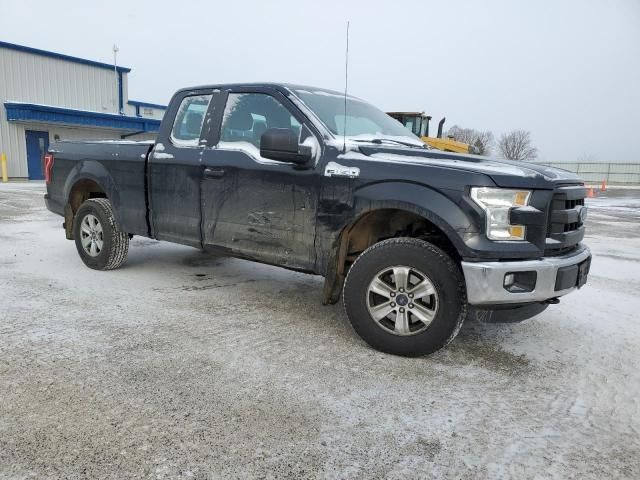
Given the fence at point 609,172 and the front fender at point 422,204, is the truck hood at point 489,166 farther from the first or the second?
the fence at point 609,172

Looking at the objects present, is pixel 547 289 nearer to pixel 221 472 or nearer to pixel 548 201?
pixel 548 201

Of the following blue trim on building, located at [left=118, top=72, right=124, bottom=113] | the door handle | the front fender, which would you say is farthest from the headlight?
blue trim on building, located at [left=118, top=72, right=124, bottom=113]

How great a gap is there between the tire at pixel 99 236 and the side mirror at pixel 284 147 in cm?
241

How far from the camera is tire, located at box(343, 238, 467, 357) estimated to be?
3061mm

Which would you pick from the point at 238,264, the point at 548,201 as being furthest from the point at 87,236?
the point at 548,201

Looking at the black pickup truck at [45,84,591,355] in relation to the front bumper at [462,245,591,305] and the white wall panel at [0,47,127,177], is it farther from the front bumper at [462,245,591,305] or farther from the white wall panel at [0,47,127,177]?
the white wall panel at [0,47,127,177]

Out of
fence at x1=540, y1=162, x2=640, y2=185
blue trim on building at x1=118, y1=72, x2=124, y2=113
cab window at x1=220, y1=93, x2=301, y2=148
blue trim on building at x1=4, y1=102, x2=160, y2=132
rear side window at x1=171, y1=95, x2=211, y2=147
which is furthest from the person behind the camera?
fence at x1=540, y1=162, x2=640, y2=185

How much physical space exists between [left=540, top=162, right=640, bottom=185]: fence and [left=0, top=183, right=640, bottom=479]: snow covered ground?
4993cm

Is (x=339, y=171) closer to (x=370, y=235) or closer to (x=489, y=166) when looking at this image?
(x=370, y=235)

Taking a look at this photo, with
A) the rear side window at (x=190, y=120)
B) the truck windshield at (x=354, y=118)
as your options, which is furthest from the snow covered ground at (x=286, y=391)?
the truck windshield at (x=354, y=118)

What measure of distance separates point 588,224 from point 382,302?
375 inches

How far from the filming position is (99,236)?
528 cm

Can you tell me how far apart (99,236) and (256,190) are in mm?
2350

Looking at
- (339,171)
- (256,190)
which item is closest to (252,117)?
(256,190)
